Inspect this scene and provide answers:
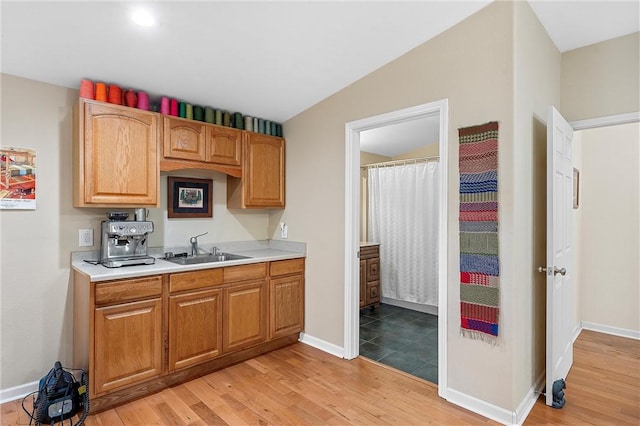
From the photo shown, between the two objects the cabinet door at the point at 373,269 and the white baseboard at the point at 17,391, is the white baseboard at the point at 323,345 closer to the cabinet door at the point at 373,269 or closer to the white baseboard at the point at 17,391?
the cabinet door at the point at 373,269

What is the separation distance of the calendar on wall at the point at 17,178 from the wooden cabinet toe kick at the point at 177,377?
4.67 feet

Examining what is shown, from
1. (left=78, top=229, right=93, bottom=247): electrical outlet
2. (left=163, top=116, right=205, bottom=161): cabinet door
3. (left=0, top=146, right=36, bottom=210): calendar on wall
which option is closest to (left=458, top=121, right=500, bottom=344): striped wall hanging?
(left=163, top=116, right=205, bottom=161): cabinet door

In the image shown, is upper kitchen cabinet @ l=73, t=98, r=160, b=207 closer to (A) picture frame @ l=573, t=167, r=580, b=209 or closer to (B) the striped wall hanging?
(B) the striped wall hanging

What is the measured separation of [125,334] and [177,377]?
1.84 ft

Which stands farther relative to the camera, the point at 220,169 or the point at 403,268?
the point at 403,268

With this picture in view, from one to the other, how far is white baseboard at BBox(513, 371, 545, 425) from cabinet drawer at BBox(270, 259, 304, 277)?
2.05m

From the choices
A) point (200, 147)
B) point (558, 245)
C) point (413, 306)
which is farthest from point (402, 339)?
point (200, 147)

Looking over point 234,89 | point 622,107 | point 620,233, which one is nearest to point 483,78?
point 622,107

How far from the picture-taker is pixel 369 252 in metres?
4.51

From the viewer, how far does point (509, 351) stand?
6.88ft

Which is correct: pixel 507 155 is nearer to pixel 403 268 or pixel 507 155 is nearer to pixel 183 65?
pixel 183 65

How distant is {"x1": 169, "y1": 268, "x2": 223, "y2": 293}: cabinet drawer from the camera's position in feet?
8.32

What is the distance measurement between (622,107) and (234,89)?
299 cm

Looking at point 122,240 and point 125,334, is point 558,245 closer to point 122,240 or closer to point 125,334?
point 125,334
